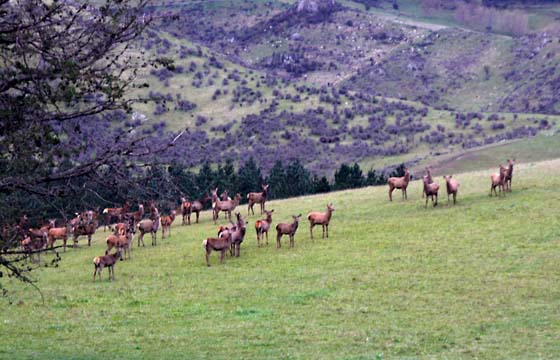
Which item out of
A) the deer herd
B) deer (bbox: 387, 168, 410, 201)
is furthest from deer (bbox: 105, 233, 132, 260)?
deer (bbox: 387, 168, 410, 201)

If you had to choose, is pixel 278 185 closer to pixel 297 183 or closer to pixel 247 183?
pixel 297 183

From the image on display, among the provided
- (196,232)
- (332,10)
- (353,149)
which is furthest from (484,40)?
(196,232)

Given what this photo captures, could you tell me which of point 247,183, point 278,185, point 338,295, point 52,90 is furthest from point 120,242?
point 278,185

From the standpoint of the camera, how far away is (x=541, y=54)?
137 m

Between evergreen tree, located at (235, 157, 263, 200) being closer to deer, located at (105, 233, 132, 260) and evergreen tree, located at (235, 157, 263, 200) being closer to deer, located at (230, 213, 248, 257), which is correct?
deer, located at (105, 233, 132, 260)

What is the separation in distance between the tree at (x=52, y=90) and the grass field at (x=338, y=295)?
460 centimetres

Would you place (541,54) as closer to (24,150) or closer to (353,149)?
(353,149)

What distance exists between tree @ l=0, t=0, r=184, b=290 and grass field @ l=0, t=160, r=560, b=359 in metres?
4.60

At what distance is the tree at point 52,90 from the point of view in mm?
14016

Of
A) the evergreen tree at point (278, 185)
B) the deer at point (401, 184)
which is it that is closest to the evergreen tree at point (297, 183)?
the evergreen tree at point (278, 185)

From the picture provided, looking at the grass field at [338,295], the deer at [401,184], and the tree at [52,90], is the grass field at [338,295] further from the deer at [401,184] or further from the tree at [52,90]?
the tree at [52,90]

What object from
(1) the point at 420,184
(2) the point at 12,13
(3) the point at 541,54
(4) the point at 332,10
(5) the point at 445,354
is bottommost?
(5) the point at 445,354

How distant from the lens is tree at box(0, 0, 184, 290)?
46.0 ft

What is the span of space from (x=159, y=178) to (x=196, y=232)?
917 inches
